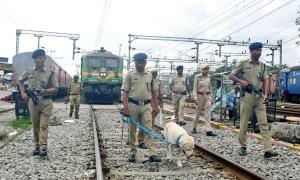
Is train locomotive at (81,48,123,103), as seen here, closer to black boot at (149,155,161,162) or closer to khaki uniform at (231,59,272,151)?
khaki uniform at (231,59,272,151)

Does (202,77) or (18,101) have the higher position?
(202,77)

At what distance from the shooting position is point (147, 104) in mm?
6906

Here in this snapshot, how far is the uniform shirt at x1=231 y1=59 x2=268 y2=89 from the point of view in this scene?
24.6ft

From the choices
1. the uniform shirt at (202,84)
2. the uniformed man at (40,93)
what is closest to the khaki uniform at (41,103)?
the uniformed man at (40,93)

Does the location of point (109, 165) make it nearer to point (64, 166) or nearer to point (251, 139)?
point (64, 166)

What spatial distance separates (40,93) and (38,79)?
1.00 feet

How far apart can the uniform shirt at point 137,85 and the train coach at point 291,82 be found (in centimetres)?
2628

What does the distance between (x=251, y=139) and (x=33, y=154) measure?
518 cm

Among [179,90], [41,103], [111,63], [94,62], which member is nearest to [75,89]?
[179,90]

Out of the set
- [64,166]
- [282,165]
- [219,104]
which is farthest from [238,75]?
[219,104]

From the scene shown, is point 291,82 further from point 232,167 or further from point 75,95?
point 232,167

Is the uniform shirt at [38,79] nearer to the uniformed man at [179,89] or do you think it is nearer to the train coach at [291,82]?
the uniformed man at [179,89]

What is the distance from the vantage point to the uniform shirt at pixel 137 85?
22.4ft

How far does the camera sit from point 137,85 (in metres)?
6.81
